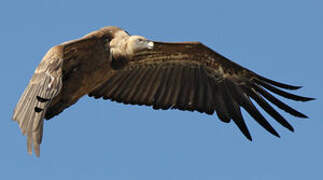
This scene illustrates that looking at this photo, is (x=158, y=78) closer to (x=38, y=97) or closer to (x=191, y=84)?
(x=191, y=84)

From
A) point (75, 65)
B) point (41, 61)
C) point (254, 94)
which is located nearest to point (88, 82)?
point (75, 65)

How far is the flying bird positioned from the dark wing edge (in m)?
0.03

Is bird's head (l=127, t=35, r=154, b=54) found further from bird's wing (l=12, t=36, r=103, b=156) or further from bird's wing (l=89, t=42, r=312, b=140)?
bird's wing (l=89, t=42, r=312, b=140)

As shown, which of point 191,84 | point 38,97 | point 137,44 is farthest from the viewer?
point 191,84

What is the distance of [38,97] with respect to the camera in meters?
13.5

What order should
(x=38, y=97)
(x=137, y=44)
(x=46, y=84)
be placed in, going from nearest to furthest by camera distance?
1. (x=38, y=97)
2. (x=46, y=84)
3. (x=137, y=44)

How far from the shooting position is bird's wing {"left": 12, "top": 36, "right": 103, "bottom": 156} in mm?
13148

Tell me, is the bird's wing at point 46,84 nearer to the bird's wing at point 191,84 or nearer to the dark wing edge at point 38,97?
the dark wing edge at point 38,97

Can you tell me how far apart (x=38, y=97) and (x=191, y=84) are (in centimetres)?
490

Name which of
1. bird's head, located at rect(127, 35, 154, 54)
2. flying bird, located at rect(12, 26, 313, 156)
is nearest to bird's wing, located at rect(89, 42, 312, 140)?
flying bird, located at rect(12, 26, 313, 156)

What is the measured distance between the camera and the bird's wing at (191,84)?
16719 millimetres

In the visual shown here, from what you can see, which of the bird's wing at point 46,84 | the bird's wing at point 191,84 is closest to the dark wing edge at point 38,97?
the bird's wing at point 46,84

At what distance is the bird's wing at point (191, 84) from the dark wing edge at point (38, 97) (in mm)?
2633

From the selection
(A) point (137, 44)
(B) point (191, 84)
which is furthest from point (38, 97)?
(B) point (191, 84)
